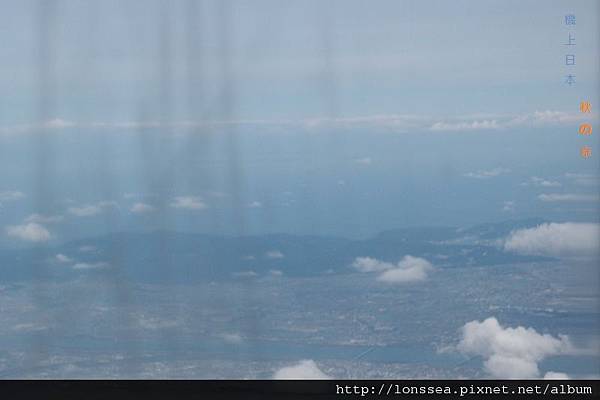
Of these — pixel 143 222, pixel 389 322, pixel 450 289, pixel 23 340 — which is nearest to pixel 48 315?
pixel 23 340

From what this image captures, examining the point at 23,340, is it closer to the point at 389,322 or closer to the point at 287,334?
the point at 287,334

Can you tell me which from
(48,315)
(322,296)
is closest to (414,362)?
(322,296)

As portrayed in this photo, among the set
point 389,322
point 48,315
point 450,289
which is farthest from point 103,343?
point 450,289

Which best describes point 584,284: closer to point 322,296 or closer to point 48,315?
point 322,296
